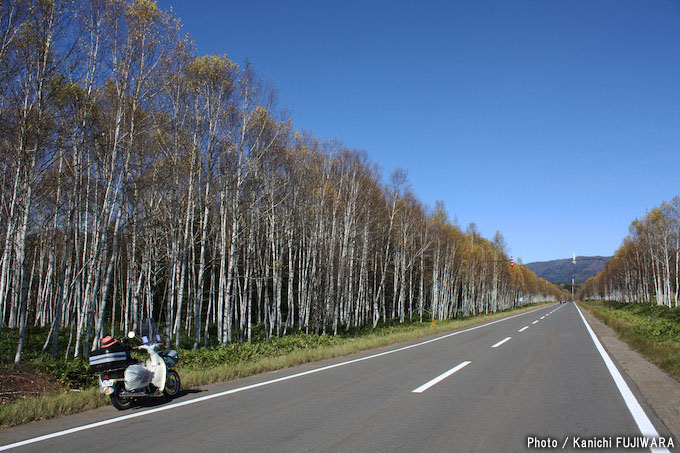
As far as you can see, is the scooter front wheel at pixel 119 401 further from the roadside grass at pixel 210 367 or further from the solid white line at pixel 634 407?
the solid white line at pixel 634 407

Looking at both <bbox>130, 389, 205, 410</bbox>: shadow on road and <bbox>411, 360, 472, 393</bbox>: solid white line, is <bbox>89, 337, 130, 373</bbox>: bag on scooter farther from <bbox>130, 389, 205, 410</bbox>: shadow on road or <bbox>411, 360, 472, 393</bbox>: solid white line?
<bbox>411, 360, 472, 393</bbox>: solid white line

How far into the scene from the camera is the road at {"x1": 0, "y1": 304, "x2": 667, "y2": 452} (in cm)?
450

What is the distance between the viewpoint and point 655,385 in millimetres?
7703

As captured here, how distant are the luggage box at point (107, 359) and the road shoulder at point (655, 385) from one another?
7.63 m

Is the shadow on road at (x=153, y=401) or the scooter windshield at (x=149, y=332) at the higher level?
the scooter windshield at (x=149, y=332)

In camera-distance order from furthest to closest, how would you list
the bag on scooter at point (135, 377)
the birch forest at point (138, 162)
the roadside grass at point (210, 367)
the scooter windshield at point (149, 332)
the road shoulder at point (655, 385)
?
the birch forest at point (138, 162) → the scooter windshield at point (149, 332) → the bag on scooter at point (135, 377) → the roadside grass at point (210, 367) → the road shoulder at point (655, 385)

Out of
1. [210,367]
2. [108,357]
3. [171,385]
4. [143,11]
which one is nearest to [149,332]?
[108,357]

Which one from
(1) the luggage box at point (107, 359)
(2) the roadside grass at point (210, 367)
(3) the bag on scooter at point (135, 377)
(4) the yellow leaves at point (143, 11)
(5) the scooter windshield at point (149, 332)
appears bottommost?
(2) the roadside grass at point (210, 367)

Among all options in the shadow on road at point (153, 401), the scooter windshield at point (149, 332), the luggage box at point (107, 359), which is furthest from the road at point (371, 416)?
the scooter windshield at point (149, 332)

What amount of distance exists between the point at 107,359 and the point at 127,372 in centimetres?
40

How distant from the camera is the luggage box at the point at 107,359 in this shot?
6.33 metres

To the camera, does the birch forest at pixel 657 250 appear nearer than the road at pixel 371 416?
No

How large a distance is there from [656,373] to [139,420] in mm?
10628

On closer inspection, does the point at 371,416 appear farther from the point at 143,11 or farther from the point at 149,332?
the point at 143,11
